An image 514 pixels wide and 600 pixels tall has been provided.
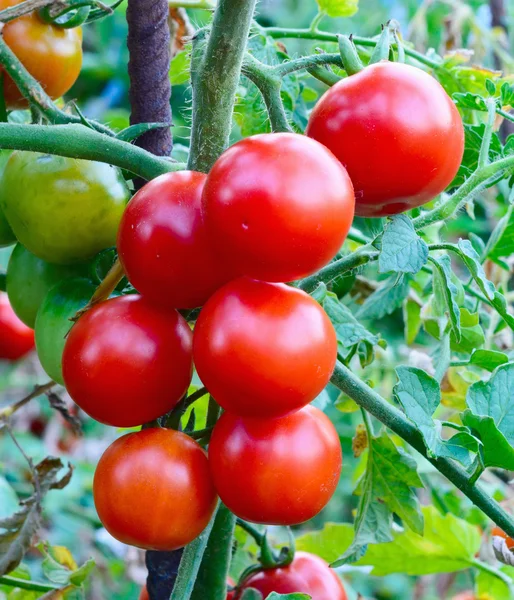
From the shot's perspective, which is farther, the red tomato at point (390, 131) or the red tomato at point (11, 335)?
the red tomato at point (11, 335)

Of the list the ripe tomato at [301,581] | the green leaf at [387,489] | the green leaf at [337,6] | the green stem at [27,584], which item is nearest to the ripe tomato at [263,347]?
the green leaf at [387,489]

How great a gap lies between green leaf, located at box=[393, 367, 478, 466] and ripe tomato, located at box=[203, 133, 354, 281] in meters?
0.15

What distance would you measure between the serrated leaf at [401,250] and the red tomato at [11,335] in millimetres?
678

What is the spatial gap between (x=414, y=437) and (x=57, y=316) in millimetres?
348

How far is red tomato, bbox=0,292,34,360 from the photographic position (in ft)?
3.55

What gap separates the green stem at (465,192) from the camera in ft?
2.07

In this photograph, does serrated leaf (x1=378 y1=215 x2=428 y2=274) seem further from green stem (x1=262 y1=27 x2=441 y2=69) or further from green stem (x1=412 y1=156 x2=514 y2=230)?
green stem (x1=262 y1=27 x2=441 y2=69)

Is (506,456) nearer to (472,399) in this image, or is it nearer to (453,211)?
(472,399)

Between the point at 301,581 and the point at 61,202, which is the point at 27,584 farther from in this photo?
the point at 61,202

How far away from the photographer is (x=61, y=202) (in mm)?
713

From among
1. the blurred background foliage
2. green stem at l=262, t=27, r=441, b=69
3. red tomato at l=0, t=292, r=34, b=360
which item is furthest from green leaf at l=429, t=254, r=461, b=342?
red tomato at l=0, t=292, r=34, b=360

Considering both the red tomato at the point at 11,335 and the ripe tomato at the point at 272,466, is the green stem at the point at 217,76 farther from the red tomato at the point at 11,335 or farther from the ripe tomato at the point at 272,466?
the red tomato at the point at 11,335

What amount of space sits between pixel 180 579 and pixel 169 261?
28 cm

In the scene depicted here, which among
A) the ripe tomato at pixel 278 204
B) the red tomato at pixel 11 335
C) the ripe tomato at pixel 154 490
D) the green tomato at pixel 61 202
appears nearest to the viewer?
the ripe tomato at pixel 278 204
